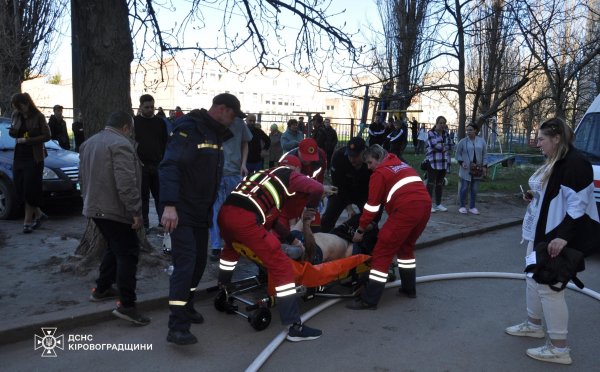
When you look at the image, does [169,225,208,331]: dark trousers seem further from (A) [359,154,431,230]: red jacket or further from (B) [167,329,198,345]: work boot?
(A) [359,154,431,230]: red jacket

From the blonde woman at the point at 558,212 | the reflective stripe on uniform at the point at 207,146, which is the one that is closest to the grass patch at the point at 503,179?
the blonde woman at the point at 558,212

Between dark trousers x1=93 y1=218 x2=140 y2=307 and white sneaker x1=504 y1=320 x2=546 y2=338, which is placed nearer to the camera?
dark trousers x1=93 y1=218 x2=140 y2=307

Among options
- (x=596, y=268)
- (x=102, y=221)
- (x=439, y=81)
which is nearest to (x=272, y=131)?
(x=439, y=81)

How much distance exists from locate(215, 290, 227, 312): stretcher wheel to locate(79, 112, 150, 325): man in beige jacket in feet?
2.47

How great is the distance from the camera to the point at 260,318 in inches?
181

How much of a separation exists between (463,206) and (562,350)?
282 inches

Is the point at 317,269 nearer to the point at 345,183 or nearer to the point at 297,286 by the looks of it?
the point at 297,286

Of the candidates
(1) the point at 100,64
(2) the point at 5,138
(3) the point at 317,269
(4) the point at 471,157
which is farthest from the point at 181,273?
(4) the point at 471,157

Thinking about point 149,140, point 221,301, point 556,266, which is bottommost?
point 221,301

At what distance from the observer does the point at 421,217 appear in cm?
536

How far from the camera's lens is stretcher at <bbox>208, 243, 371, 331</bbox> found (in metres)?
4.70

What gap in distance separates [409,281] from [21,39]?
18151mm

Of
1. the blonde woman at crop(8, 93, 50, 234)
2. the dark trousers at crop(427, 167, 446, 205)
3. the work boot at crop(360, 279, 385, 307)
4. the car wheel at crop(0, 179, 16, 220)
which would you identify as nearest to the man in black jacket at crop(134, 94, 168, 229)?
the blonde woman at crop(8, 93, 50, 234)

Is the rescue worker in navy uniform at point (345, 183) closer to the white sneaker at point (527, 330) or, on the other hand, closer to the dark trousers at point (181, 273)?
the white sneaker at point (527, 330)
